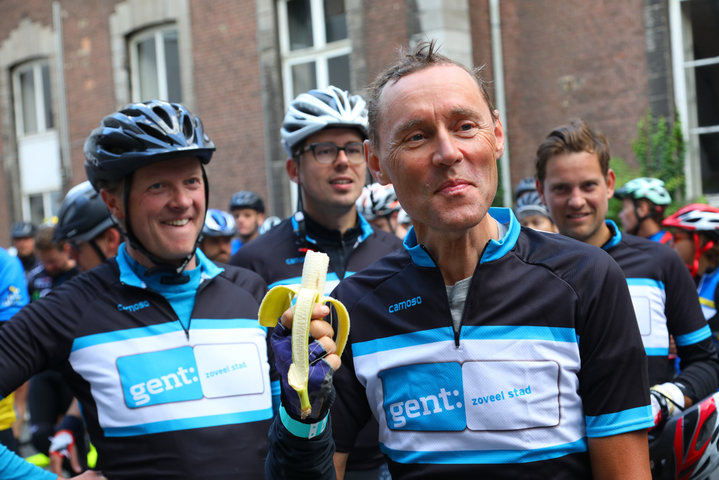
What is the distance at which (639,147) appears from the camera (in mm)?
10867

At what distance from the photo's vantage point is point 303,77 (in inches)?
569

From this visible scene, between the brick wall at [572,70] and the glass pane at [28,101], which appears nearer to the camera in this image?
the brick wall at [572,70]

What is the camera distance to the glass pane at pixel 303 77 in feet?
47.0

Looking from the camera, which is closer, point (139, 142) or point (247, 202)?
point (139, 142)

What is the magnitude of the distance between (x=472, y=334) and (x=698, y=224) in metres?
3.90

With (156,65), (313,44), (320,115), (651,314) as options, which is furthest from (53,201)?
(651,314)

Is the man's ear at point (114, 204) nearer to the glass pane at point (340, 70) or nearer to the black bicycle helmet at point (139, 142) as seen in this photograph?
the black bicycle helmet at point (139, 142)

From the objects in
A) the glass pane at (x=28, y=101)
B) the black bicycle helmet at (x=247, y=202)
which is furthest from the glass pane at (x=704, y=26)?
the glass pane at (x=28, y=101)

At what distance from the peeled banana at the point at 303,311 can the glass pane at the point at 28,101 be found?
19815 millimetres

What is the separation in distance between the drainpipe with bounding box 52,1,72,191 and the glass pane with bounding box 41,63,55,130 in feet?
3.28

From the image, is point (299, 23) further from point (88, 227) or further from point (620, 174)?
point (88, 227)

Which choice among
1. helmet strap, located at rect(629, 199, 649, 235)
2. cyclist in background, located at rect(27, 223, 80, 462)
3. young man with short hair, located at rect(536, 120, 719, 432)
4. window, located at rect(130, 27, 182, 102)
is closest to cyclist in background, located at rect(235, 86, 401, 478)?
young man with short hair, located at rect(536, 120, 719, 432)

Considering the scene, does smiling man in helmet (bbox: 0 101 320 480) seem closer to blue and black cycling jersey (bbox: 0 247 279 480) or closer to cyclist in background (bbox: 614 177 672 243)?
blue and black cycling jersey (bbox: 0 247 279 480)

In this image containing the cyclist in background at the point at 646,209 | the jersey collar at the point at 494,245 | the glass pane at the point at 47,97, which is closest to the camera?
the jersey collar at the point at 494,245
